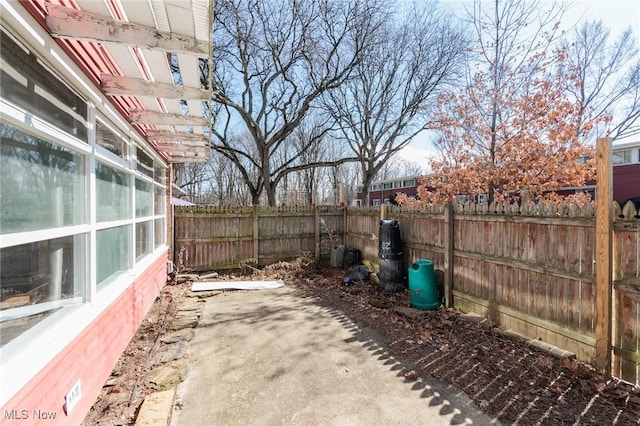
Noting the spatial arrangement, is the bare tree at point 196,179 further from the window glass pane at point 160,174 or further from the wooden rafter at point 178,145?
the wooden rafter at point 178,145

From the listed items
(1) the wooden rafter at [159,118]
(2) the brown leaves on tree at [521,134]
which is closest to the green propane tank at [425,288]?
(2) the brown leaves on tree at [521,134]

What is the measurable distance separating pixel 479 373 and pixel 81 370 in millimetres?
3529

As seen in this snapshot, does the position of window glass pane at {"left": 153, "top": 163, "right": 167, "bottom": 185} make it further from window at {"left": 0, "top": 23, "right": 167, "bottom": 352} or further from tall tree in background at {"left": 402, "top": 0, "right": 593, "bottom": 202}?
tall tree in background at {"left": 402, "top": 0, "right": 593, "bottom": 202}

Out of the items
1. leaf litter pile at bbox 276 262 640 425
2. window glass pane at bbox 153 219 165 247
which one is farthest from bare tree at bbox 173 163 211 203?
leaf litter pile at bbox 276 262 640 425

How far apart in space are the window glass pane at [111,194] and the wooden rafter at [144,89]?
2.36 feet

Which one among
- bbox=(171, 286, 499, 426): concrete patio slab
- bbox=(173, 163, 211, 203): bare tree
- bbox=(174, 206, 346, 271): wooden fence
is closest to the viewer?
bbox=(171, 286, 499, 426): concrete patio slab

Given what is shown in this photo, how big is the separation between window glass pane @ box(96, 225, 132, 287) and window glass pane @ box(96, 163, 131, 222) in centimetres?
16

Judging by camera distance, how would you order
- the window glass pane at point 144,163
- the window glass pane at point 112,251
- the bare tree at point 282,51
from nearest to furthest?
the window glass pane at point 112,251, the window glass pane at point 144,163, the bare tree at point 282,51

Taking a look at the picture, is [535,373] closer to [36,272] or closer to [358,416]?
[358,416]

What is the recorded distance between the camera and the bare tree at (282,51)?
11484 millimetres

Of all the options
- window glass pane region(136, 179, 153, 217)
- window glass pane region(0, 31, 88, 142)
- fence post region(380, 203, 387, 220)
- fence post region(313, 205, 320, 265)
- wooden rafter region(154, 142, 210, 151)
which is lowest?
fence post region(313, 205, 320, 265)

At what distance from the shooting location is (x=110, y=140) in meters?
3.27

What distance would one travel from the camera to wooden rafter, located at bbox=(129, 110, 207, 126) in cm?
372

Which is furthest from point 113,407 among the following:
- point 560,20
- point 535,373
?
point 560,20
